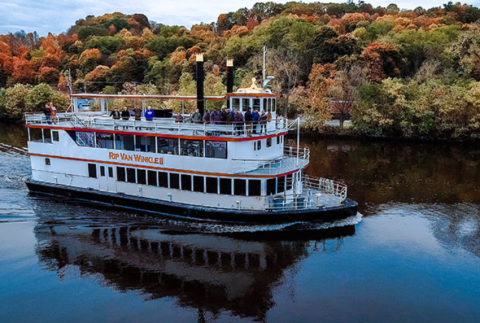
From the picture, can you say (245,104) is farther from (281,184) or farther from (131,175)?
(131,175)

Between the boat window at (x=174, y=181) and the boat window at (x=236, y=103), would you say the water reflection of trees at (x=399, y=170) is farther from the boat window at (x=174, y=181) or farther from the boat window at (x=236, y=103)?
the boat window at (x=174, y=181)

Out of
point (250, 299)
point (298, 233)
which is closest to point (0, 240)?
point (250, 299)

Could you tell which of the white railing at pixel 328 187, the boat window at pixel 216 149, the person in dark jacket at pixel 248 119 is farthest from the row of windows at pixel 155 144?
the white railing at pixel 328 187

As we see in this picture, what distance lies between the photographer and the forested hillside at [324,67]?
181 feet

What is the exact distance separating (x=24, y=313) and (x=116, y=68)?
265ft

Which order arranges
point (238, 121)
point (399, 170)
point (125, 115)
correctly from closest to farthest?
point (238, 121), point (125, 115), point (399, 170)

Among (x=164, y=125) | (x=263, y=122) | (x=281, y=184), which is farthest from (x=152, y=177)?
(x=281, y=184)

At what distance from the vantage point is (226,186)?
23234 mm

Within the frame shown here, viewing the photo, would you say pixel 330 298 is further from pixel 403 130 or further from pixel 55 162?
pixel 403 130

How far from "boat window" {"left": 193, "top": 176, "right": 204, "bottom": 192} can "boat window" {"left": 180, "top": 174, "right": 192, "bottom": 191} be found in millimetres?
280

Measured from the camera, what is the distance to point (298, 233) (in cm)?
2255

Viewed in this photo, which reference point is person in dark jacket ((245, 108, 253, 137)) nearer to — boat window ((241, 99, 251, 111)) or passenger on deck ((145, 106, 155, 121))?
boat window ((241, 99, 251, 111))

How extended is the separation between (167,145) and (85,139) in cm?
656

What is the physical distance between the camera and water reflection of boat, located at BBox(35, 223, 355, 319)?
55.8 ft
